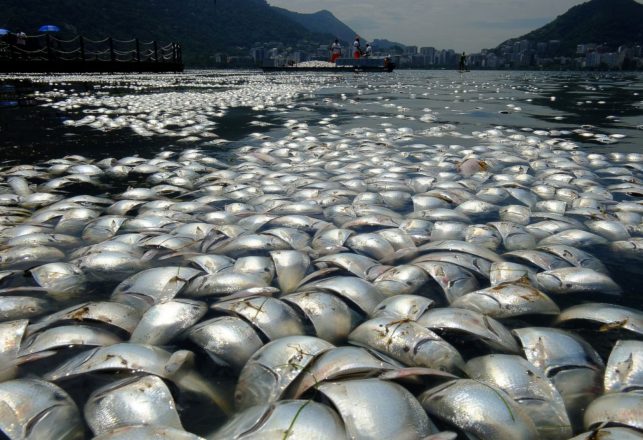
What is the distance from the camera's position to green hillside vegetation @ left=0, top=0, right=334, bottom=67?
7581cm

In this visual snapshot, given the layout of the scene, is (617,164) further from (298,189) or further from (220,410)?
(220,410)

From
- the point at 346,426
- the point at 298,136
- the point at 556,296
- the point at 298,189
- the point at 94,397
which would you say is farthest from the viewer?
the point at 298,136

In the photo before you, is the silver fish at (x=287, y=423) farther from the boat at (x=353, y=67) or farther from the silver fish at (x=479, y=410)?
the boat at (x=353, y=67)

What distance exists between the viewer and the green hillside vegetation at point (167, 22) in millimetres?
75812

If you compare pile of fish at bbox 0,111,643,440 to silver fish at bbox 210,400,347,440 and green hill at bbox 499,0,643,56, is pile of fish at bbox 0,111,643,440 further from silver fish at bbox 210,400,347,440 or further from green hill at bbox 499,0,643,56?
green hill at bbox 499,0,643,56

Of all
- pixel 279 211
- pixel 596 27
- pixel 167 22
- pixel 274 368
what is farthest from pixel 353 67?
pixel 596 27

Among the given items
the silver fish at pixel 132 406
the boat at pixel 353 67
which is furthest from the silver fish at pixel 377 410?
the boat at pixel 353 67

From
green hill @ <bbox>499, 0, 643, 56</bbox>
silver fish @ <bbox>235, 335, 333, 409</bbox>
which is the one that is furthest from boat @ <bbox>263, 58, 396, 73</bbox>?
green hill @ <bbox>499, 0, 643, 56</bbox>

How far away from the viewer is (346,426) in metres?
1.19

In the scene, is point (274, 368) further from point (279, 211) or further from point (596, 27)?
point (596, 27)

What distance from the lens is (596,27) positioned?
439 ft

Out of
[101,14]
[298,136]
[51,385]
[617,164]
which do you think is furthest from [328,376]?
[101,14]

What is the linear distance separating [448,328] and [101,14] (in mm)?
108226

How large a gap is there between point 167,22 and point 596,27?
134 metres
